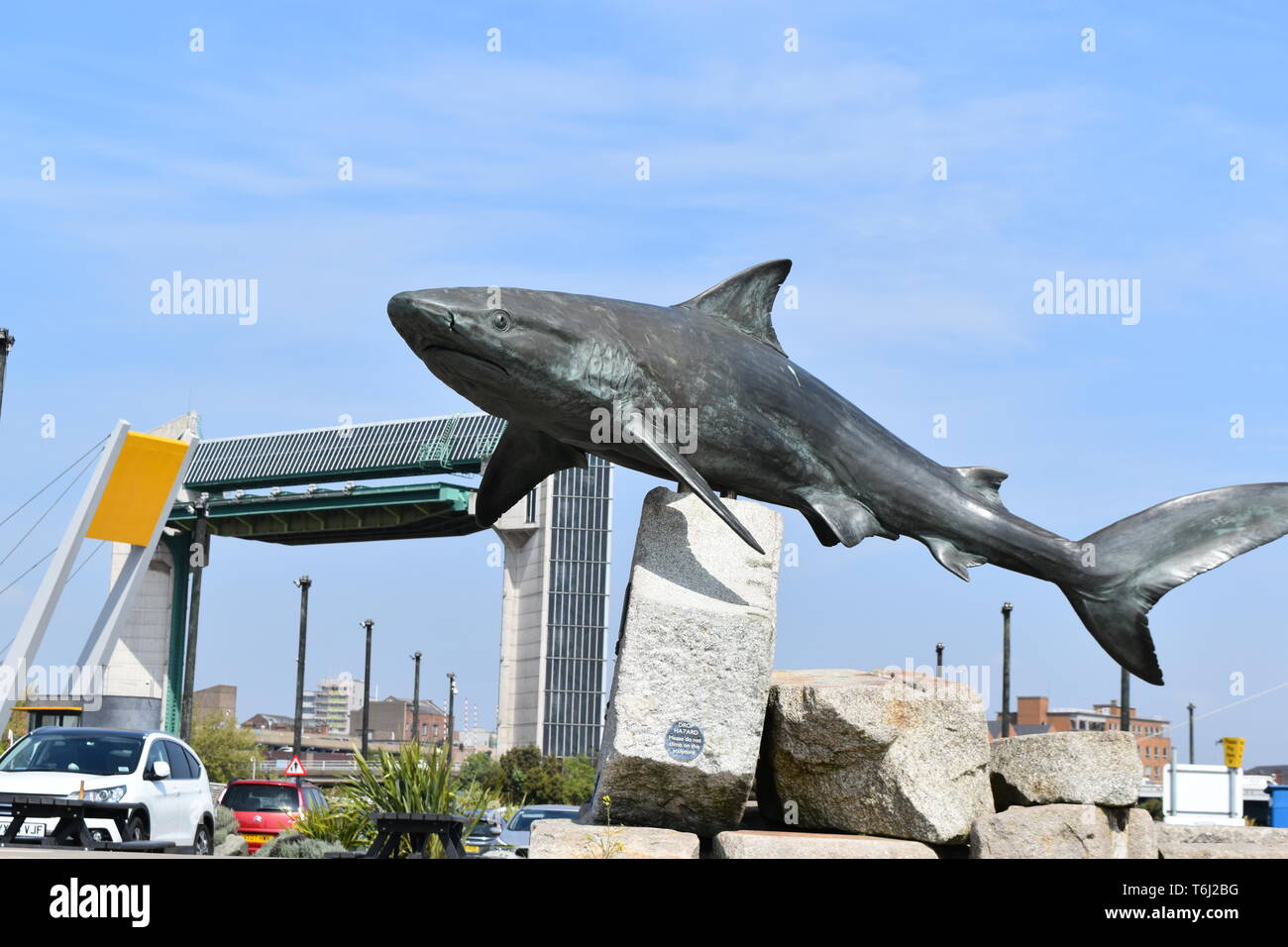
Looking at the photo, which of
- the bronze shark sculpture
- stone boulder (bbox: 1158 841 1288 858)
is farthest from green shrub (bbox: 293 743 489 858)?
stone boulder (bbox: 1158 841 1288 858)

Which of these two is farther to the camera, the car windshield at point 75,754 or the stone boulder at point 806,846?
the car windshield at point 75,754

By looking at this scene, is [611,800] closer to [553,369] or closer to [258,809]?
[553,369]

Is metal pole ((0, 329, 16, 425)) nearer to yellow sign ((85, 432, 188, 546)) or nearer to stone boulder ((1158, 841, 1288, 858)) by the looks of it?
yellow sign ((85, 432, 188, 546))

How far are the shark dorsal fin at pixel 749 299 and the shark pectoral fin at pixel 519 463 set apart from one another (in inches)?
50.5

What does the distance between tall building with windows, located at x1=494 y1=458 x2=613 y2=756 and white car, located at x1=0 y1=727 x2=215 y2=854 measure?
69636 millimetres

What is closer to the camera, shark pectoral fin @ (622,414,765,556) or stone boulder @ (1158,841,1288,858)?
shark pectoral fin @ (622,414,765,556)

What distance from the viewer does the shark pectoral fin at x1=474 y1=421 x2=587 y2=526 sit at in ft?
31.3

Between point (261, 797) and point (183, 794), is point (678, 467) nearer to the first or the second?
point (183, 794)

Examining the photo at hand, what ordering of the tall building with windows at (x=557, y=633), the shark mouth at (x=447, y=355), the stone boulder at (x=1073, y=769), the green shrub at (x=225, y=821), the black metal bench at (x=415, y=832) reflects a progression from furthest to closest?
the tall building with windows at (x=557, y=633) → the green shrub at (x=225, y=821) → the stone boulder at (x=1073, y=769) → the black metal bench at (x=415, y=832) → the shark mouth at (x=447, y=355)

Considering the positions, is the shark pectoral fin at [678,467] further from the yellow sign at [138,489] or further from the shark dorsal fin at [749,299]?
the yellow sign at [138,489]

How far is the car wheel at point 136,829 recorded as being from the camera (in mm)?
11719

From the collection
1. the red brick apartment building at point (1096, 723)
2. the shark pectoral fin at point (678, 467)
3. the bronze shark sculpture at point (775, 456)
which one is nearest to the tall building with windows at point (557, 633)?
the red brick apartment building at point (1096, 723)

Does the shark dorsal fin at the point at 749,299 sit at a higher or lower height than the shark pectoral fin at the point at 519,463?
higher
